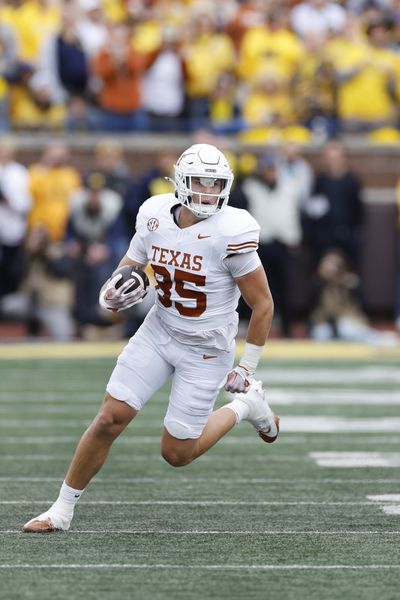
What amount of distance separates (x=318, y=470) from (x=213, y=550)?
2.17 m

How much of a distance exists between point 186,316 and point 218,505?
3.16ft

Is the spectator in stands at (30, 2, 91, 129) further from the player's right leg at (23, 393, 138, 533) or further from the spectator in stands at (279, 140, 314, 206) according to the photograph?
the player's right leg at (23, 393, 138, 533)

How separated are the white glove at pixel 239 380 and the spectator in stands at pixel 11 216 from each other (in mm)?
7991

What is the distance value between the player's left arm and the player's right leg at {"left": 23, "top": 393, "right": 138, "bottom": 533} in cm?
39

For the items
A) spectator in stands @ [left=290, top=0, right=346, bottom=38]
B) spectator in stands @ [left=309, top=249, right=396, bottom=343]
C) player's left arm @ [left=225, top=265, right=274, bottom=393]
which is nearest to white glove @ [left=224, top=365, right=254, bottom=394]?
player's left arm @ [left=225, top=265, right=274, bottom=393]

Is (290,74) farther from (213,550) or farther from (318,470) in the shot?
(213,550)

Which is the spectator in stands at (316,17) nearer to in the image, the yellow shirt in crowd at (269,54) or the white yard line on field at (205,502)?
the yellow shirt in crowd at (269,54)

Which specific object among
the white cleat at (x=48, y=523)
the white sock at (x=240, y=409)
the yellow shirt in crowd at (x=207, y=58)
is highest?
the yellow shirt in crowd at (x=207, y=58)

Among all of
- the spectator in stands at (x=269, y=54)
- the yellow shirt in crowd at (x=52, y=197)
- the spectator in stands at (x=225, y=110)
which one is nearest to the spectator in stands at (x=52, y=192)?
the yellow shirt in crowd at (x=52, y=197)

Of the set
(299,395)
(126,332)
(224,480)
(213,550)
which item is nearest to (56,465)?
(224,480)

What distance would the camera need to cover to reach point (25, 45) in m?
14.4

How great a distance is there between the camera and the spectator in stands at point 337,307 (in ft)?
44.4

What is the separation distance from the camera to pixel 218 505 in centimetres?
627

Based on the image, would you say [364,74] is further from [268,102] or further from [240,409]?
[240,409]
